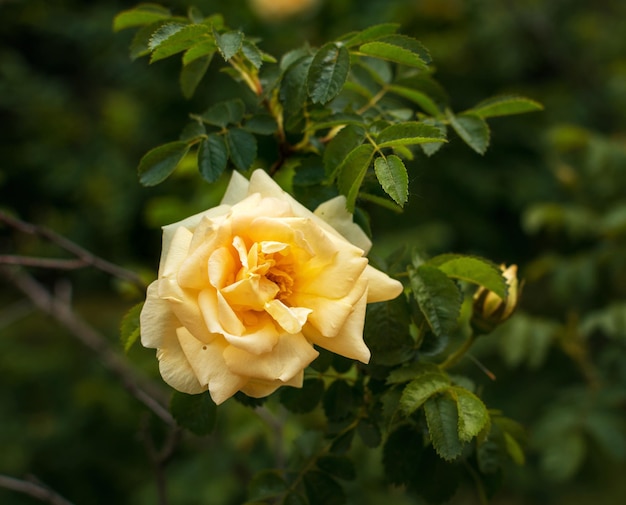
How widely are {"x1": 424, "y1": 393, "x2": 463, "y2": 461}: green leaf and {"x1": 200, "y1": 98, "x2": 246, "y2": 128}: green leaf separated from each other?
1.20 feet

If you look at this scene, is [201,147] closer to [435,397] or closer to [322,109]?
[322,109]

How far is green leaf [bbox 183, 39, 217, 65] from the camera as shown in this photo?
2.52 feet

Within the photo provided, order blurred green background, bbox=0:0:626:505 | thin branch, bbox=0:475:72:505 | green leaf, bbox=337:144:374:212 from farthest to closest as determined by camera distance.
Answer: blurred green background, bbox=0:0:626:505, thin branch, bbox=0:475:72:505, green leaf, bbox=337:144:374:212

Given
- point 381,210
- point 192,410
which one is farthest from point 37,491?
point 381,210

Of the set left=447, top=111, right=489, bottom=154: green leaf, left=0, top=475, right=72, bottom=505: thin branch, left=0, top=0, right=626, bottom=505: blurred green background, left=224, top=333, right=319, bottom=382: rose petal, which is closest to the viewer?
left=224, top=333, right=319, bottom=382: rose petal

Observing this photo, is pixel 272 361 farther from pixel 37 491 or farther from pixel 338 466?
pixel 37 491

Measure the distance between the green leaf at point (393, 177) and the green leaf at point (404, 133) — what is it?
2 cm

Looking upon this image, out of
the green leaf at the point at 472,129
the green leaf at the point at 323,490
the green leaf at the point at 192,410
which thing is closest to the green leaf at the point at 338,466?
the green leaf at the point at 323,490

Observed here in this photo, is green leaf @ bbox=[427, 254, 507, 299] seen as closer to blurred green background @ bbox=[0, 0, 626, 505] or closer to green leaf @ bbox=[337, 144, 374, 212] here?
green leaf @ bbox=[337, 144, 374, 212]

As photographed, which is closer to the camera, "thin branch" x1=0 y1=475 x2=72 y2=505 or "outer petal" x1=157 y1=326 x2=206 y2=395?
"outer petal" x1=157 y1=326 x2=206 y2=395

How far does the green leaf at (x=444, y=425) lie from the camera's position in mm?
672

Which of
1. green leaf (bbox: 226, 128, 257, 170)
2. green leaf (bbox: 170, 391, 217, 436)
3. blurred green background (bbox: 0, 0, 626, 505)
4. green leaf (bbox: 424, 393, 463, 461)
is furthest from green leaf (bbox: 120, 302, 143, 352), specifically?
blurred green background (bbox: 0, 0, 626, 505)

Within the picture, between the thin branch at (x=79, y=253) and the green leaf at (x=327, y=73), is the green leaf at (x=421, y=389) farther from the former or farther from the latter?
the thin branch at (x=79, y=253)

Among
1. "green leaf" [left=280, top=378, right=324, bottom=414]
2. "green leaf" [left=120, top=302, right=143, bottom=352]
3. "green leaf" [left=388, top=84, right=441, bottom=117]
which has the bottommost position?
"green leaf" [left=280, top=378, right=324, bottom=414]
